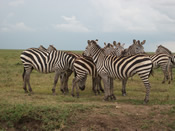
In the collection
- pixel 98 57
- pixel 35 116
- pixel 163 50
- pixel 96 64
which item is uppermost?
pixel 163 50

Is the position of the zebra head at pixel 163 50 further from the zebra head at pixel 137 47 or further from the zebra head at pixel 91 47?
the zebra head at pixel 91 47

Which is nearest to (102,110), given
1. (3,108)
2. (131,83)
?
(3,108)

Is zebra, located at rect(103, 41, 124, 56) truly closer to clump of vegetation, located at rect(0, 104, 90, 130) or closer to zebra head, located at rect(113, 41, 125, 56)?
zebra head, located at rect(113, 41, 125, 56)

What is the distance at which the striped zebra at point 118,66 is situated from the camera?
8.65 meters

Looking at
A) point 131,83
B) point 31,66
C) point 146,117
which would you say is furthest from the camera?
point 131,83

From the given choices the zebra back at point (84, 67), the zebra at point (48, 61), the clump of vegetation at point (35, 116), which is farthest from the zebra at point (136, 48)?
the clump of vegetation at point (35, 116)

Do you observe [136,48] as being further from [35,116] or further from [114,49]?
[35,116]

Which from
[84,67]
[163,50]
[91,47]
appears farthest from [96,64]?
[163,50]

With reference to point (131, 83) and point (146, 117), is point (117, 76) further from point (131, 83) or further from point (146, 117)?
point (131, 83)

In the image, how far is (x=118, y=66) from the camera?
9.08 meters

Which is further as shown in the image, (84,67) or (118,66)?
(84,67)

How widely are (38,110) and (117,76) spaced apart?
3.17 metres

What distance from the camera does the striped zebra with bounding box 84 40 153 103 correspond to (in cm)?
865

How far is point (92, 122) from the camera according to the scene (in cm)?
717
